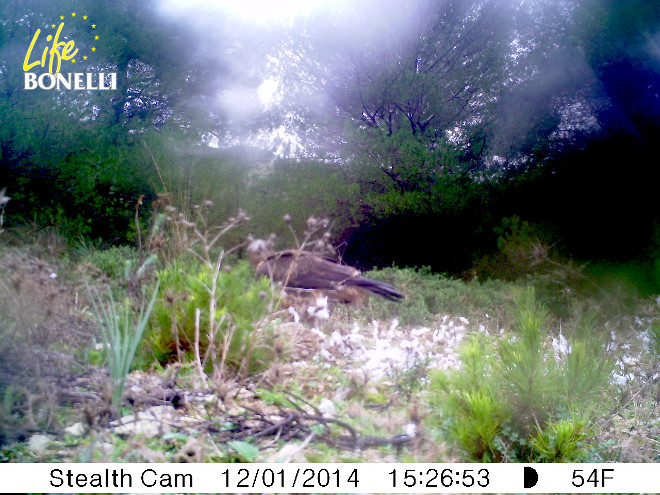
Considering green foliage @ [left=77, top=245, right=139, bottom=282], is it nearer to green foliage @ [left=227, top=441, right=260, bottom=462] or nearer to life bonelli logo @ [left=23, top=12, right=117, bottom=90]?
life bonelli logo @ [left=23, top=12, right=117, bottom=90]

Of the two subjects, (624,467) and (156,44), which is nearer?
(624,467)

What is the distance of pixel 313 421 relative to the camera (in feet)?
3.63

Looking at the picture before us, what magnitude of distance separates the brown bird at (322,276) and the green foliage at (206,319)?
282mm

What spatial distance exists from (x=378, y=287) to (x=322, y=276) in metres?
0.27

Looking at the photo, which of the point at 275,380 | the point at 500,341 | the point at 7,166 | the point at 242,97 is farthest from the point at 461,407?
the point at 7,166

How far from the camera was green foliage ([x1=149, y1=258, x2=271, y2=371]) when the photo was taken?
4.74 ft

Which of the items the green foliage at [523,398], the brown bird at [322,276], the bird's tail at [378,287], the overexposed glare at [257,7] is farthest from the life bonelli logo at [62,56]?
the green foliage at [523,398]

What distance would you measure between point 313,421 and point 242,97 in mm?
2026

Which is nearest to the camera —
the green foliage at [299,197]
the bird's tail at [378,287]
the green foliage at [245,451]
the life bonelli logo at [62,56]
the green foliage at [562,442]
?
the green foliage at [245,451]

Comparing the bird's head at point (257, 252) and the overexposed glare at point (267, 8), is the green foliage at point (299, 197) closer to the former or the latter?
the bird's head at point (257, 252)

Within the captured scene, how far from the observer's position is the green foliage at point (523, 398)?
106cm

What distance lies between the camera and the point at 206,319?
1.55 m

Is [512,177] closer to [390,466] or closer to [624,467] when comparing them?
[624,467]

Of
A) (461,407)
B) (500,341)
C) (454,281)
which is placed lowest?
(461,407)
